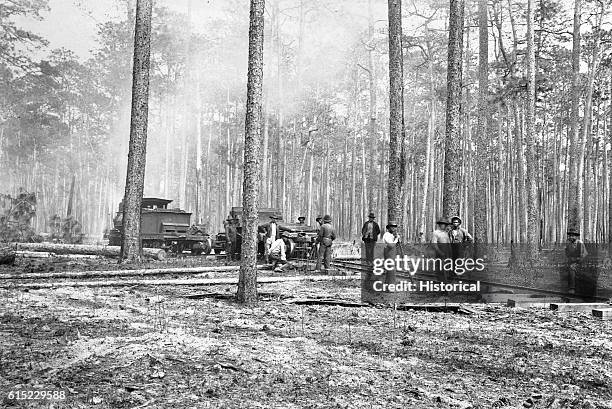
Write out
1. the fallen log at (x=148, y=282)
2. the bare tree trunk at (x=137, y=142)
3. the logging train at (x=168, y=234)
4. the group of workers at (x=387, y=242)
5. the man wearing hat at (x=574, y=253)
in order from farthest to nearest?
the logging train at (x=168, y=234), the bare tree trunk at (x=137, y=142), the group of workers at (x=387, y=242), the man wearing hat at (x=574, y=253), the fallen log at (x=148, y=282)

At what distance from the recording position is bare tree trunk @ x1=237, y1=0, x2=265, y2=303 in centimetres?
920

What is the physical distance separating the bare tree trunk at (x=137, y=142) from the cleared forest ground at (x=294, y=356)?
6.22 m

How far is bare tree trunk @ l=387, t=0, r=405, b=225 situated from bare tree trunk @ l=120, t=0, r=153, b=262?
719 centimetres

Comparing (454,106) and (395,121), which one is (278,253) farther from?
(454,106)

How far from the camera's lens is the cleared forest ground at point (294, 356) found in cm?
434

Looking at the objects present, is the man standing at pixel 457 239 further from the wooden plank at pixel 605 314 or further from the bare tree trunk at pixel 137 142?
the bare tree trunk at pixel 137 142

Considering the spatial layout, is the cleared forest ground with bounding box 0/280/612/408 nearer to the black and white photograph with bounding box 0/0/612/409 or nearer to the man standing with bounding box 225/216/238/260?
the black and white photograph with bounding box 0/0/612/409

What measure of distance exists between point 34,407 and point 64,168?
191 feet

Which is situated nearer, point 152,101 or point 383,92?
point 383,92

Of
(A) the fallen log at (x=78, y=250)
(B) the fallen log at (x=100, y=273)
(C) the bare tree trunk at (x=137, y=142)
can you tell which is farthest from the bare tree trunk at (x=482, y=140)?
(A) the fallen log at (x=78, y=250)

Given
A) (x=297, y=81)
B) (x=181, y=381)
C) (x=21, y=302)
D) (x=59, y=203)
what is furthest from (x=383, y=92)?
(x=59, y=203)

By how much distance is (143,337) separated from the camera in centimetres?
599

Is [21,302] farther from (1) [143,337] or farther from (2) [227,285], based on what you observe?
(2) [227,285]

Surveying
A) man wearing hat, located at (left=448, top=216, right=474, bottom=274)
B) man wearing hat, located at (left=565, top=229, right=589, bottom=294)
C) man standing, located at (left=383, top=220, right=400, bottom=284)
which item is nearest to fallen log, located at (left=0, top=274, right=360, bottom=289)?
man standing, located at (left=383, top=220, right=400, bottom=284)
